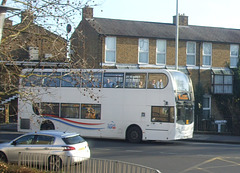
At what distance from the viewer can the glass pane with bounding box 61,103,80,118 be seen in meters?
22.7

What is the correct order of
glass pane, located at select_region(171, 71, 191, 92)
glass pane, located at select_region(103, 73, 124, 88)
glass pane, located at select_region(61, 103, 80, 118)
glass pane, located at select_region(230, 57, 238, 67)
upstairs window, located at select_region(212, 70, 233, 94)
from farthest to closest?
glass pane, located at select_region(230, 57, 238, 67)
upstairs window, located at select_region(212, 70, 233, 94)
glass pane, located at select_region(61, 103, 80, 118)
glass pane, located at select_region(103, 73, 124, 88)
glass pane, located at select_region(171, 71, 191, 92)

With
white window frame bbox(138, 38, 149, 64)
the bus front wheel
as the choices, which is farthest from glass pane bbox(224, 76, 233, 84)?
the bus front wheel

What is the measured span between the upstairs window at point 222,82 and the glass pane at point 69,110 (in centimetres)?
1478

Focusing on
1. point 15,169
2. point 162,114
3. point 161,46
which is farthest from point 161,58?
point 15,169

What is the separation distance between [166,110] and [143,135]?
6.23 feet

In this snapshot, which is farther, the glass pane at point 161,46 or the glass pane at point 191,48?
the glass pane at point 191,48

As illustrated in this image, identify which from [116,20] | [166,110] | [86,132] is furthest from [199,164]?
[116,20]

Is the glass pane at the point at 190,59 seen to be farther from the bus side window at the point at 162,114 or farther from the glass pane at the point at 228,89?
the bus side window at the point at 162,114

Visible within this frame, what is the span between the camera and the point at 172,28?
34.9 m

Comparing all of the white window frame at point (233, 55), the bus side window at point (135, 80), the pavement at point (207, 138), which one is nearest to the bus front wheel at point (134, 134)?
the bus side window at point (135, 80)

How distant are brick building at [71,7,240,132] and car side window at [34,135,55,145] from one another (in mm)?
17038

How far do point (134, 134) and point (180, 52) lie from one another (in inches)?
523

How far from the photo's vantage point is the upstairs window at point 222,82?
33.1 meters

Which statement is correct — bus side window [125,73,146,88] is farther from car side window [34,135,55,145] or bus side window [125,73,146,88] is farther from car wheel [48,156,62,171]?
car wheel [48,156,62,171]
